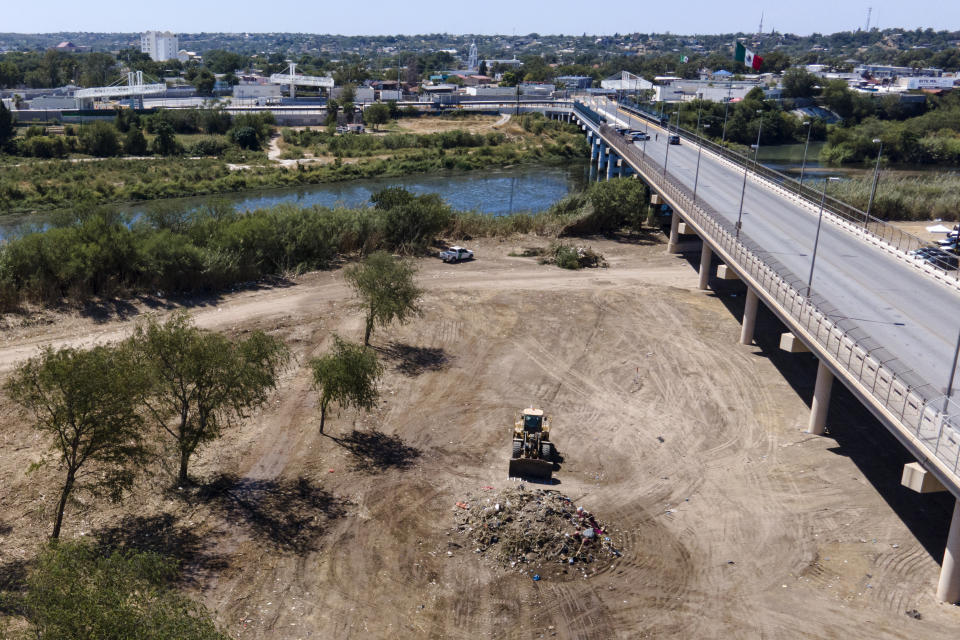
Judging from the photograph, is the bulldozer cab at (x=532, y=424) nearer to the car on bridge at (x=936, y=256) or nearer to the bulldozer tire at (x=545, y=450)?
the bulldozer tire at (x=545, y=450)

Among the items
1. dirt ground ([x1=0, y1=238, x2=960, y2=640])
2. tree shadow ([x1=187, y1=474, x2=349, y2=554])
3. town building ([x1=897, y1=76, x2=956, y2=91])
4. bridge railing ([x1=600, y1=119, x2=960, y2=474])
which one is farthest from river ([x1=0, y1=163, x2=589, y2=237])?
town building ([x1=897, y1=76, x2=956, y2=91])

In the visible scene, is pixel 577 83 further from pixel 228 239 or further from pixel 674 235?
pixel 228 239

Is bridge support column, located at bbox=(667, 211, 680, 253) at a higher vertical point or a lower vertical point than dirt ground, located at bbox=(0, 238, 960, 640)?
higher

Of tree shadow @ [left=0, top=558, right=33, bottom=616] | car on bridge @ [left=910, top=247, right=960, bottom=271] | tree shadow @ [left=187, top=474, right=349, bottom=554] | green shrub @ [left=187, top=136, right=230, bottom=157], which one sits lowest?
tree shadow @ [left=0, top=558, right=33, bottom=616]

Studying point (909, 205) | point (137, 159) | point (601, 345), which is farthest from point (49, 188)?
point (909, 205)

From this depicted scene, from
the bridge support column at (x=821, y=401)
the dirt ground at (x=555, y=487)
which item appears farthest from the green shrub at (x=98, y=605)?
the bridge support column at (x=821, y=401)

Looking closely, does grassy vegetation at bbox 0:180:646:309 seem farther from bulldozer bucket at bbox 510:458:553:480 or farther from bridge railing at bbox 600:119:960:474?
bulldozer bucket at bbox 510:458:553:480
